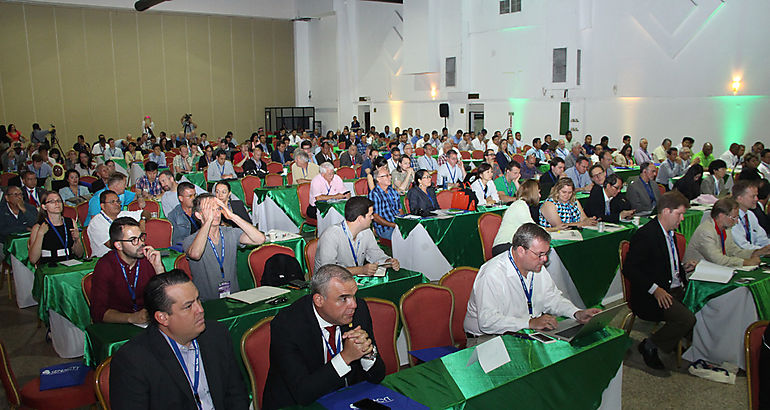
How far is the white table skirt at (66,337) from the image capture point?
16.5 feet

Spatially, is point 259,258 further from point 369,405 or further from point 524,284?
point 369,405

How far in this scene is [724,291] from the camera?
465 centimetres

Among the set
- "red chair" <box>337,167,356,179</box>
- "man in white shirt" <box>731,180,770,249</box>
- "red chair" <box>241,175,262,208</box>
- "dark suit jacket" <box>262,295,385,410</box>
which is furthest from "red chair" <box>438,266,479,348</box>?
"red chair" <box>337,167,356,179</box>

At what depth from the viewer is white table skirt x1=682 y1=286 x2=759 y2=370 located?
462cm

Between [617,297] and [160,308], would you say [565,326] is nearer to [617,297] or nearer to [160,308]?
[160,308]

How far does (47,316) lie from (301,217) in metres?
4.55

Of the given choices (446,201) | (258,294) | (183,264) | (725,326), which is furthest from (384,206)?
(725,326)

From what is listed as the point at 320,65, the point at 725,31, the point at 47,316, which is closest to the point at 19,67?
the point at 320,65

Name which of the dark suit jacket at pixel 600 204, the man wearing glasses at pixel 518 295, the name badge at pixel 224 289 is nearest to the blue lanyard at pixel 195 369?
the name badge at pixel 224 289

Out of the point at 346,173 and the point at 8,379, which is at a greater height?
the point at 346,173

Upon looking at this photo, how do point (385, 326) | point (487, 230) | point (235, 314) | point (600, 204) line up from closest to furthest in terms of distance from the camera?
point (385, 326) → point (235, 314) → point (487, 230) → point (600, 204)

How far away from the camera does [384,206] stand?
7.21 metres

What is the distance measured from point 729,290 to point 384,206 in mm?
3862

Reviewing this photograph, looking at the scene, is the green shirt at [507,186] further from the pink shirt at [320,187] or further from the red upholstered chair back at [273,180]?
the red upholstered chair back at [273,180]
